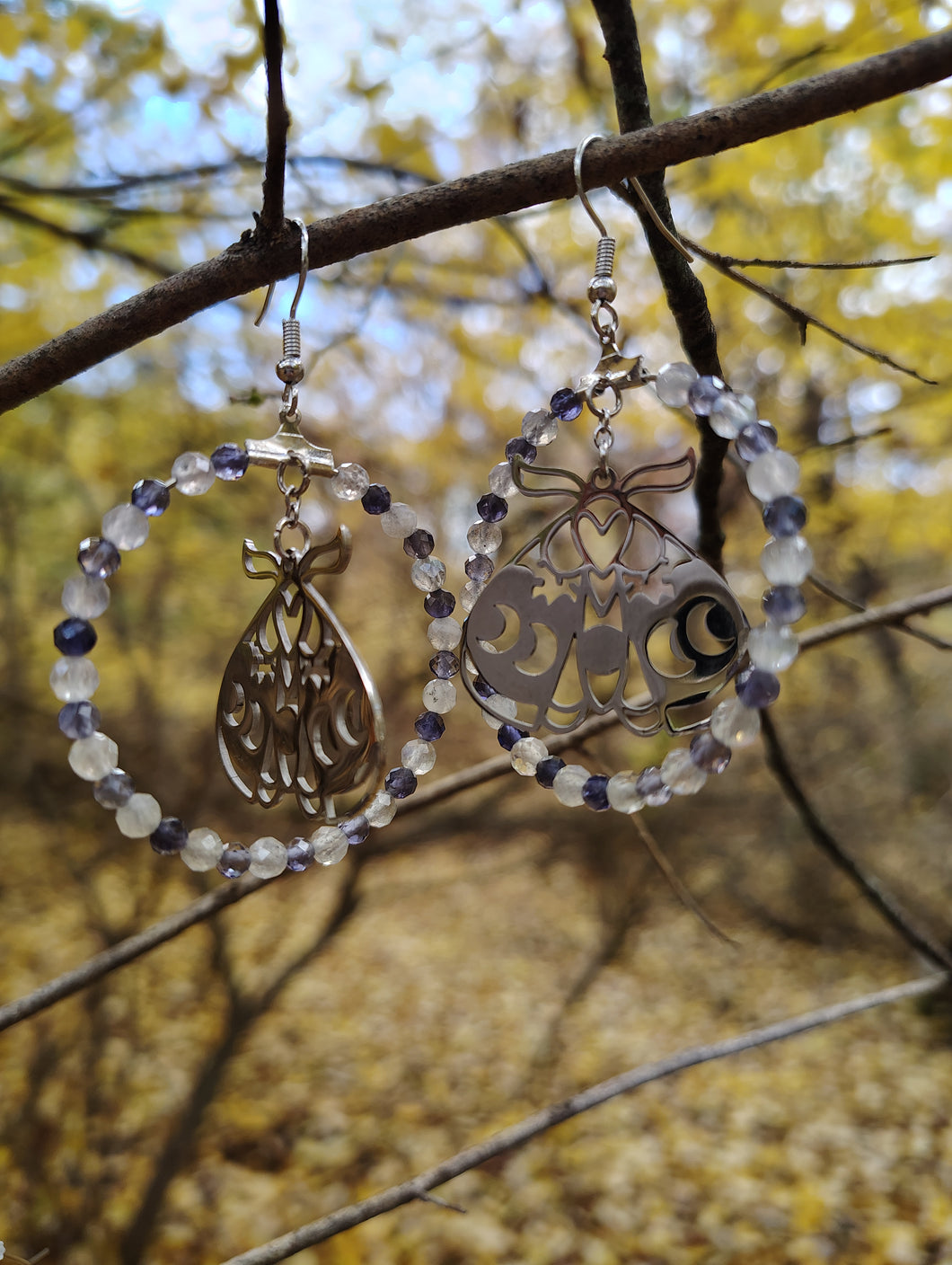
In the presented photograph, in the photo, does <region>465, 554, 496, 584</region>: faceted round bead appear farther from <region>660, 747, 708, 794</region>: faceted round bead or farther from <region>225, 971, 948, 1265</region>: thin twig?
<region>225, 971, 948, 1265</region>: thin twig

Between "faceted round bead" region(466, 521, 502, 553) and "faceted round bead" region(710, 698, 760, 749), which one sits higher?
"faceted round bead" region(466, 521, 502, 553)

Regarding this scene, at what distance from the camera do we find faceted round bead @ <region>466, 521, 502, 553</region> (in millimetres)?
964

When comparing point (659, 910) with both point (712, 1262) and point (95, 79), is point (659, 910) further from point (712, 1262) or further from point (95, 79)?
point (95, 79)

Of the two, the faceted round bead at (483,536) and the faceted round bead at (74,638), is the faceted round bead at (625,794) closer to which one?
the faceted round bead at (483,536)

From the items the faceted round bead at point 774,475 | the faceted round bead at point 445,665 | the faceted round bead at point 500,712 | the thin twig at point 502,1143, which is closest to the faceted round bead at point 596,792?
the faceted round bead at point 500,712

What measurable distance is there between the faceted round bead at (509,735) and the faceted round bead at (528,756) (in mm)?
14

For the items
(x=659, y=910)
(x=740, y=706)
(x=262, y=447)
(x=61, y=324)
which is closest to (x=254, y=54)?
(x=61, y=324)

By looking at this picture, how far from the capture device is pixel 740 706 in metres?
0.77

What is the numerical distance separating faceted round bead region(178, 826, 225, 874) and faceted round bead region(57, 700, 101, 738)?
156 mm

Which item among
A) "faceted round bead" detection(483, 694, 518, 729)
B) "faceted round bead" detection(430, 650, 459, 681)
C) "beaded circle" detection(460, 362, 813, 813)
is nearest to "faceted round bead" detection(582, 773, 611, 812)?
"beaded circle" detection(460, 362, 813, 813)

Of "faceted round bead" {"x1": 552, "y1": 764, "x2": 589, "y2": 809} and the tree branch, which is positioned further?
"faceted round bead" {"x1": 552, "y1": 764, "x2": 589, "y2": 809}

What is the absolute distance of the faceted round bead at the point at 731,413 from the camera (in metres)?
0.78

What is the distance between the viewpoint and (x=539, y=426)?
0.92 m

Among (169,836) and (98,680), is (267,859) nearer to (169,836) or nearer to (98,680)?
(169,836)
